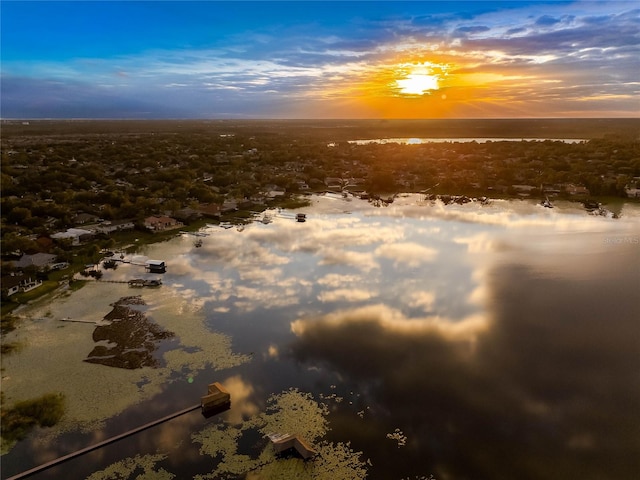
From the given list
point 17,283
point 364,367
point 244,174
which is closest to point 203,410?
point 364,367

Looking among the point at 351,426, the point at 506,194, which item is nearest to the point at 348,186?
the point at 506,194

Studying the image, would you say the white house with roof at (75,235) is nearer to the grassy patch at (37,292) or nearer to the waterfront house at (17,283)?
the grassy patch at (37,292)

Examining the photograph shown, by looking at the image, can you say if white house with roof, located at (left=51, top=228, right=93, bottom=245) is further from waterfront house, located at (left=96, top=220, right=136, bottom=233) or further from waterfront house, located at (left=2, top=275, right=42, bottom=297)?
waterfront house, located at (left=2, top=275, right=42, bottom=297)

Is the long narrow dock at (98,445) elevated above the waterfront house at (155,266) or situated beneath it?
situated beneath

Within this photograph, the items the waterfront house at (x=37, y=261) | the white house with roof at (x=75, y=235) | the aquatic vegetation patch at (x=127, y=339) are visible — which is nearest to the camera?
the aquatic vegetation patch at (x=127, y=339)

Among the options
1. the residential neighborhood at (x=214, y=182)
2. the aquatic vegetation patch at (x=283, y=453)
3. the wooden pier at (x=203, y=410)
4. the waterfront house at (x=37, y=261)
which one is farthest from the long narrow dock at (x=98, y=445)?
the waterfront house at (x=37, y=261)
